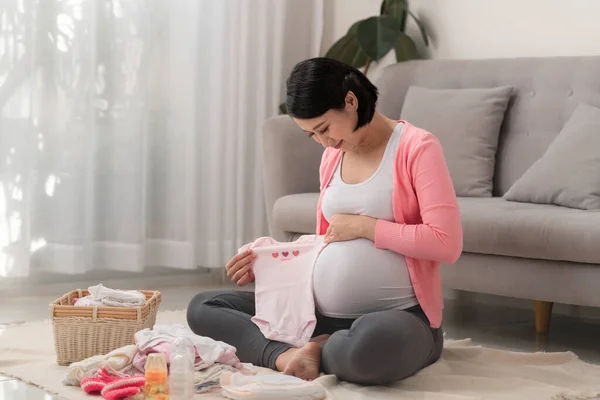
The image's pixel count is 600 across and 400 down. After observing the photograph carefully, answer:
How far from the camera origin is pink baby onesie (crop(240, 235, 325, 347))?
2.35 metres

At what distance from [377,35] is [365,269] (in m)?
2.07

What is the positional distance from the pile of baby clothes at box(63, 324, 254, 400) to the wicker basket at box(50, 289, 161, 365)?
0.15 metres

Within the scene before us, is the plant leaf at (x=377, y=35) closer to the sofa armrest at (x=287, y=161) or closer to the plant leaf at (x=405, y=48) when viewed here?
the plant leaf at (x=405, y=48)

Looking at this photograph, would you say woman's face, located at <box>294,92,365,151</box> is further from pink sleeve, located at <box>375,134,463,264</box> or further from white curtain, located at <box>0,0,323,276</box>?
white curtain, located at <box>0,0,323,276</box>

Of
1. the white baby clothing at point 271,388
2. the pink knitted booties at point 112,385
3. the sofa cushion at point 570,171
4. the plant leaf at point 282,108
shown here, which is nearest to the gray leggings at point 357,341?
the white baby clothing at point 271,388

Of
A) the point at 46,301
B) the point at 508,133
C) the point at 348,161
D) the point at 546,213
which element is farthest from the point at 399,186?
the point at 46,301

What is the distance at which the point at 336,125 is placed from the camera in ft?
7.49

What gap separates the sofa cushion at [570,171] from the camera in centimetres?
292

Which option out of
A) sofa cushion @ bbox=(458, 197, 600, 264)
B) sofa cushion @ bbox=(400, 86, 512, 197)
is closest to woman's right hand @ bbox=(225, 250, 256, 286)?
sofa cushion @ bbox=(458, 197, 600, 264)

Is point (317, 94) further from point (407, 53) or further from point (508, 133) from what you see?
point (407, 53)

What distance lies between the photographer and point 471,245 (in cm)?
288

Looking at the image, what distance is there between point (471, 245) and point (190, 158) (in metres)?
1.65

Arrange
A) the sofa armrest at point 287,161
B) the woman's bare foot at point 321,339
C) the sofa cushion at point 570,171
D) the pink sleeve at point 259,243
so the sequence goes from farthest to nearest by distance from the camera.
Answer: the sofa armrest at point 287,161 → the sofa cushion at point 570,171 → the pink sleeve at point 259,243 → the woman's bare foot at point 321,339

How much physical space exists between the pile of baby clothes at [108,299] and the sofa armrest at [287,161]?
42.7 inches
